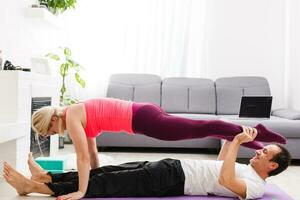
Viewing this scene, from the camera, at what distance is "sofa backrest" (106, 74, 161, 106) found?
16.7 ft

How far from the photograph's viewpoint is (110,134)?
4594 millimetres

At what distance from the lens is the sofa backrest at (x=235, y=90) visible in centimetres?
511

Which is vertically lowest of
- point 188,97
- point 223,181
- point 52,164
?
point 52,164

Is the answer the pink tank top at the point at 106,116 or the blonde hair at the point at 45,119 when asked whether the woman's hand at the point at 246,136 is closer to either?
the pink tank top at the point at 106,116

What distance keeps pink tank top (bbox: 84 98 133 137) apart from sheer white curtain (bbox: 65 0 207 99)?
304cm

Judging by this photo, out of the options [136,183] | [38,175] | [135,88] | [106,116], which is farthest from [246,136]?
[135,88]

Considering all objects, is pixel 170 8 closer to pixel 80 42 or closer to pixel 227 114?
pixel 80 42

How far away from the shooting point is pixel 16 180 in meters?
2.39

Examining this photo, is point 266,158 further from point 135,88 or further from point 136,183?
point 135,88

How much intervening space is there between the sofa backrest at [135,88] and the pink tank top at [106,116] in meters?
2.61

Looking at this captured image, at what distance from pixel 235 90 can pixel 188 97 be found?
25.7 inches

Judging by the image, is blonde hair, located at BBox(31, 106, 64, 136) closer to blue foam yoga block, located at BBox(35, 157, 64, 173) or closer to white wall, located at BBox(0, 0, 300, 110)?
blue foam yoga block, located at BBox(35, 157, 64, 173)

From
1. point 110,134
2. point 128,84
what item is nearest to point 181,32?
point 128,84

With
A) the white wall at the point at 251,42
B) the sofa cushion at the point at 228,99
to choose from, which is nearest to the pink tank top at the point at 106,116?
the sofa cushion at the point at 228,99
